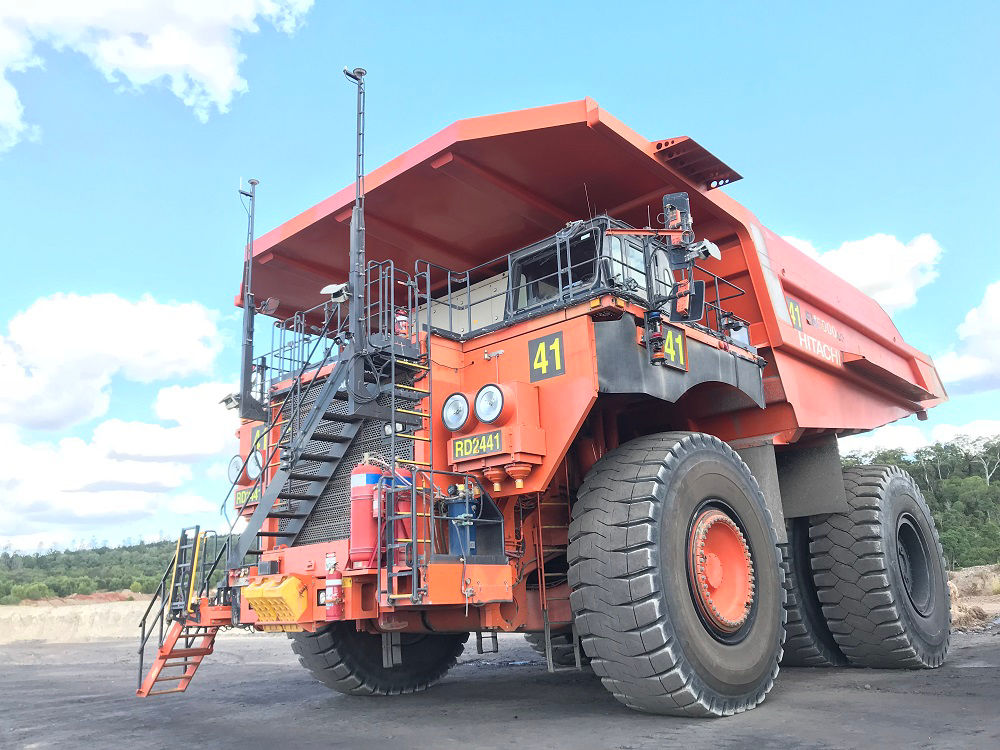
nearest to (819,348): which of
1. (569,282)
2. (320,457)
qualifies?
(569,282)

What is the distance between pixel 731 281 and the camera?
376 inches

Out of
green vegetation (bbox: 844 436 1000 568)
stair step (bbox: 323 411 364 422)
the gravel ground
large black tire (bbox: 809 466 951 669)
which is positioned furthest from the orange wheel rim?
green vegetation (bbox: 844 436 1000 568)

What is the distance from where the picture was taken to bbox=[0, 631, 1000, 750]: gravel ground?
5.51m

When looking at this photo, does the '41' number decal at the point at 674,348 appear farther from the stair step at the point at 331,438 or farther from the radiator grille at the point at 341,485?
the stair step at the point at 331,438

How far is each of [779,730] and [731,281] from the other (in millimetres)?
5331

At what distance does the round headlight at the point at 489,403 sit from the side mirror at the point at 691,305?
5.96 feet

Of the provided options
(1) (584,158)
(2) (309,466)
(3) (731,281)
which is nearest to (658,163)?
(1) (584,158)

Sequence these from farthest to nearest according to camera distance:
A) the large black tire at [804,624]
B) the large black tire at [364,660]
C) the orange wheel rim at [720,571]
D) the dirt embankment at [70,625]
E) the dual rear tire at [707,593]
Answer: the dirt embankment at [70,625] < the large black tire at [804,624] < the large black tire at [364,660] < the orange wheel rim at [720,571] < the dual rear tire at [707,593]

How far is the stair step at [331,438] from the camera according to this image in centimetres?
726

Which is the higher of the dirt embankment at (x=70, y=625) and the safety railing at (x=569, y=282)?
the safety railing at (x=569, y=282)

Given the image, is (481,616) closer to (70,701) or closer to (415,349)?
(415,349)

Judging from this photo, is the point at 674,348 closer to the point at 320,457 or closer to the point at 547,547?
the point at 547,547

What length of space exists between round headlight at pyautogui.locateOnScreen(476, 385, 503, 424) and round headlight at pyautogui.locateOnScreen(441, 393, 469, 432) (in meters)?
0.12

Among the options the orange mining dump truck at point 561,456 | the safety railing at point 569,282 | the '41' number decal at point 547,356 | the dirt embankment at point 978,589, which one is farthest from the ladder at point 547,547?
the dirt embankment at point 978,589
